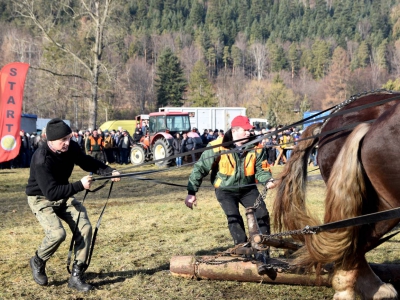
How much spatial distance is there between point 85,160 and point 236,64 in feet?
341

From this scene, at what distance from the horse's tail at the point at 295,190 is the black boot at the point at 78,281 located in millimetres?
2017

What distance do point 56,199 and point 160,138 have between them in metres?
18.8

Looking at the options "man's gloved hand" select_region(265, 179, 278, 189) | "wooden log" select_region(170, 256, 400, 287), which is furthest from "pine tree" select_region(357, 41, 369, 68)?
"wooden log" select_region(170, 256, 400, 287)

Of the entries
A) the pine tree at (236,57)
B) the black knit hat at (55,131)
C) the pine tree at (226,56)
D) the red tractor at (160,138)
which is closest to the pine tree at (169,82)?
the pine tree at (236,57)

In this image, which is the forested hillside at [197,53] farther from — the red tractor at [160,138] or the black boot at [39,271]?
the black boot at [39,271]

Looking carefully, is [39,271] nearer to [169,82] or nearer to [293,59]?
[169,82]

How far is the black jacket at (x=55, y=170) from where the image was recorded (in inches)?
217

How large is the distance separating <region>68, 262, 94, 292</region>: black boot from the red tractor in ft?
52.2

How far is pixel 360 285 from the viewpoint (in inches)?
190

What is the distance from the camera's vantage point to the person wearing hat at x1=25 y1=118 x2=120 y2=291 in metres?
5.58

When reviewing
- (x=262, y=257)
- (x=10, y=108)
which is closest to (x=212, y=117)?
(x=10, y=108)

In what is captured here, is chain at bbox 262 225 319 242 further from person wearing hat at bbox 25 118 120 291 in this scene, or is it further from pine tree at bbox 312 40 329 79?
pine tree at bbox 312 40 329 79

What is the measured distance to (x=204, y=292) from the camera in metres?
5.65

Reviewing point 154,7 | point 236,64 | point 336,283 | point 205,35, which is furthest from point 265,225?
point 154,7
